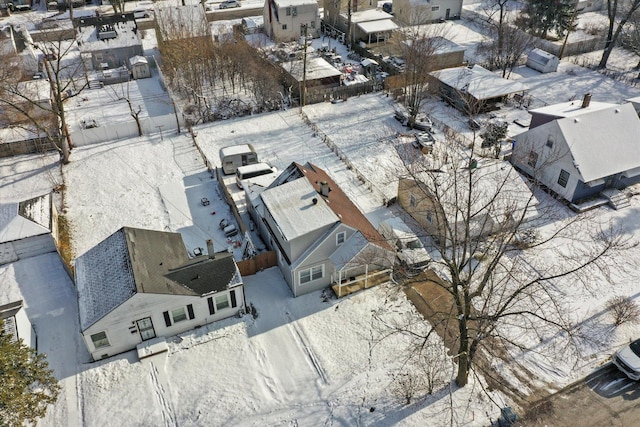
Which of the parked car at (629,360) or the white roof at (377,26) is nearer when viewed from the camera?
the parked car at (629,360)

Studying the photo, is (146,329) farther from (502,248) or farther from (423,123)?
(423,123)

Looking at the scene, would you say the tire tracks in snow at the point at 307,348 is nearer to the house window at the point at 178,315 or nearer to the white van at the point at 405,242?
the house window at the point at 178,315

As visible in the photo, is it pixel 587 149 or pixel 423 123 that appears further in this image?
pixel 423 123

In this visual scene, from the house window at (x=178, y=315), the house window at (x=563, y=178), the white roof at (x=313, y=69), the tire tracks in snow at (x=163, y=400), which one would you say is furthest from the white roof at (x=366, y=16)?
the tire tracks in snow at (x=163, y=400)

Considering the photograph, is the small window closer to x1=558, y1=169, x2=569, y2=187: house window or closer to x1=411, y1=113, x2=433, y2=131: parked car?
x1=558, y1=169, x2=569, y2=187: house window

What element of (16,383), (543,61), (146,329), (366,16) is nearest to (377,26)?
(366,16)

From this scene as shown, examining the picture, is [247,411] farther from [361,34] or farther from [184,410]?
[361,34]

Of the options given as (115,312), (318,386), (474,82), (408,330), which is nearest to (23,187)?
(115,312)
